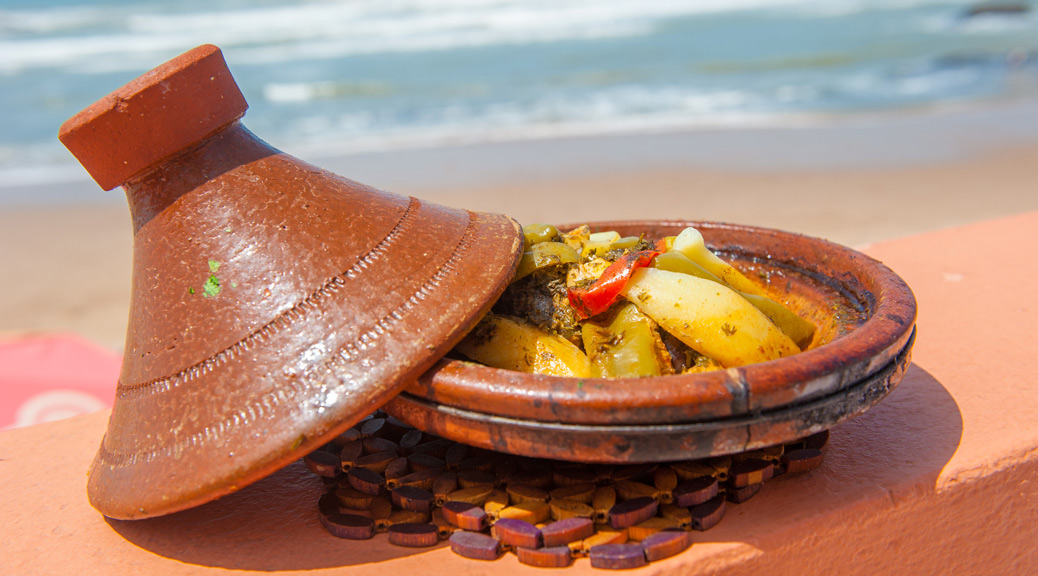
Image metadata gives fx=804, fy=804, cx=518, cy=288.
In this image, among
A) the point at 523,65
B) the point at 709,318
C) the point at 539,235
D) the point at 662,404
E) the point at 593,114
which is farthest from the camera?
the point at 523,65

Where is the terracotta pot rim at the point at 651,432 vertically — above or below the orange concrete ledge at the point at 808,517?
above

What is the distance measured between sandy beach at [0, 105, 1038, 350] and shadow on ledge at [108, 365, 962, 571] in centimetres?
501

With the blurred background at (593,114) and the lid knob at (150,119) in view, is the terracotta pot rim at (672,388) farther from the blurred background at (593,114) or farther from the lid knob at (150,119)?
the blurred background at (593,114)

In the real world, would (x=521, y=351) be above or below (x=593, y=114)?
above

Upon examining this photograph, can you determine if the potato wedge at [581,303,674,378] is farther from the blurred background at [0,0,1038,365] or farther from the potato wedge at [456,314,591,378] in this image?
the blurred background at [0,0,1038,365]

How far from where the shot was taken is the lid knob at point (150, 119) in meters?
1.59

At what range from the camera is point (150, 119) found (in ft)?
5.27

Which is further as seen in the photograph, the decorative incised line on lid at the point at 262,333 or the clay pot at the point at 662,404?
the decorative incised line on lid at the point at 262,333

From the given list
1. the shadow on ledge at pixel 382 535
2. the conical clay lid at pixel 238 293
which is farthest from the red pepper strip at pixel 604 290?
the shadow on ledge at pixel 382 535

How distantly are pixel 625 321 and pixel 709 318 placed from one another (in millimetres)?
178

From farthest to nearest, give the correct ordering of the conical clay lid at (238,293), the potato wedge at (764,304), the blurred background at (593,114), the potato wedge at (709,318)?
the blurred background at (593,114) < the potato wedge at (764,304) < the potato wedge at (709,318) < the conical clay lid at (238,293)

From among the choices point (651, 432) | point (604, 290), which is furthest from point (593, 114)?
point (651, 432)

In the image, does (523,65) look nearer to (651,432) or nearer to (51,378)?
(51,378)

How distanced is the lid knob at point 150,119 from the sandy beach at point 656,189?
200 inches
